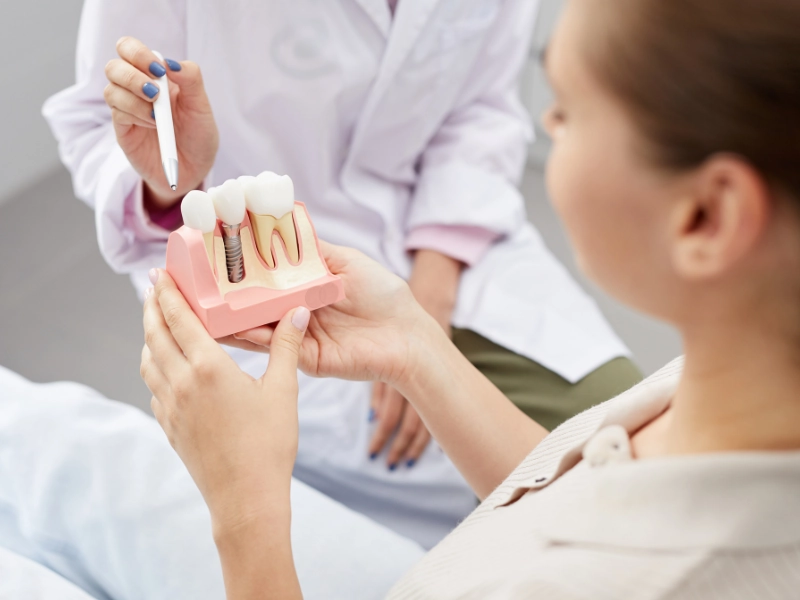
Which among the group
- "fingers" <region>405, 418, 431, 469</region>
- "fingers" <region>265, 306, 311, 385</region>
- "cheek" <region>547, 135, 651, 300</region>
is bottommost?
"fingers" <region>405, 418, 431, 469</region>

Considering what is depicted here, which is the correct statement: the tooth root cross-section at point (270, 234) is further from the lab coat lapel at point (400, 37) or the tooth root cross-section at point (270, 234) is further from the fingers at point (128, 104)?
the lab coat lapel at point (400, 37)

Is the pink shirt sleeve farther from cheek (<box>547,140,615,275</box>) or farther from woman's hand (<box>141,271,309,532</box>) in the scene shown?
cheek (<box>547,140,615,275</box>)

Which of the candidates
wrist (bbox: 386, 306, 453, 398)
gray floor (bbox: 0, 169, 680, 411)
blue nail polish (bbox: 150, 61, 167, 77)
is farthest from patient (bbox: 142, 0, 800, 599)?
gray floor (bbox: 0, 169, 680, 411)

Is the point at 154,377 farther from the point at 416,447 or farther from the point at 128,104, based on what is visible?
the point at 416,447

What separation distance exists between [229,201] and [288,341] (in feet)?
0.39

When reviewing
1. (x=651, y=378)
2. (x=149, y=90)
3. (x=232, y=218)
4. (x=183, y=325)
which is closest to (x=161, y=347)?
(x=183, y=325)

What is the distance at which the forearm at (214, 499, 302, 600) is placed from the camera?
0.49 metres

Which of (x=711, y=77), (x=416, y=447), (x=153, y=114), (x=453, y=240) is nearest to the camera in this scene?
(x=711, y=77)

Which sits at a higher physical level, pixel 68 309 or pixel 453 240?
pixel 453 240

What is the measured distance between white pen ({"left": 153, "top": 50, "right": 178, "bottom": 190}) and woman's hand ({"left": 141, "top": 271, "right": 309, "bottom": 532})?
0.45ft

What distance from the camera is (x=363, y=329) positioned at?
0.66m

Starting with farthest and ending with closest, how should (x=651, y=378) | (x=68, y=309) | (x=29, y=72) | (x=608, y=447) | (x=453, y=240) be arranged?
(x=68, y=309) → (x=29, y=72) → (x=453, y=240) → (x=651, y=378) → (x=608, y=447)

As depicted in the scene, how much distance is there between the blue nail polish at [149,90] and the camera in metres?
0.65

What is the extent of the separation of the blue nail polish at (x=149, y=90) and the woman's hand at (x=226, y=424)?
236mm
